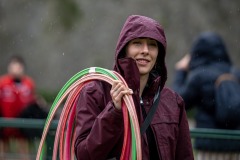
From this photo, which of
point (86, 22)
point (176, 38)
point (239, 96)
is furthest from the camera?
point (86, 22)

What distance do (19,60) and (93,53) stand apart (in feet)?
32.1

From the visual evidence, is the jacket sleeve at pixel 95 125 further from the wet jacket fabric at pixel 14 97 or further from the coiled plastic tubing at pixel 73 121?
the wet jacket fabric at pixel 14 97

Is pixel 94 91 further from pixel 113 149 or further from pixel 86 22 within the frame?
pixel 86 22

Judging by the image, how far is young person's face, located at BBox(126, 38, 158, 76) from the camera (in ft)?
15.9

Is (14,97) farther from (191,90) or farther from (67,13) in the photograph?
(67,13)

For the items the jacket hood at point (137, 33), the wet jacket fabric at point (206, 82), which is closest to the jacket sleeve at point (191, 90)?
the wet jacket fabric at point (206, 82)

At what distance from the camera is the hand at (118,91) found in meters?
4.60

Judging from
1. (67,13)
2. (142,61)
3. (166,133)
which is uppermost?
(142,61)

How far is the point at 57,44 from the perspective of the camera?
919 inches

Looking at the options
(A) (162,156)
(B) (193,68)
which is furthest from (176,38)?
(A) (162,156)

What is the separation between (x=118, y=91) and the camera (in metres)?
4.62

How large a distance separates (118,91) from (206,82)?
3.45 m

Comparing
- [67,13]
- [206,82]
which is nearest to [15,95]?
[206,82]

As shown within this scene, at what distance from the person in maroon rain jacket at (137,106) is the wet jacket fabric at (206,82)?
2.83 meters
